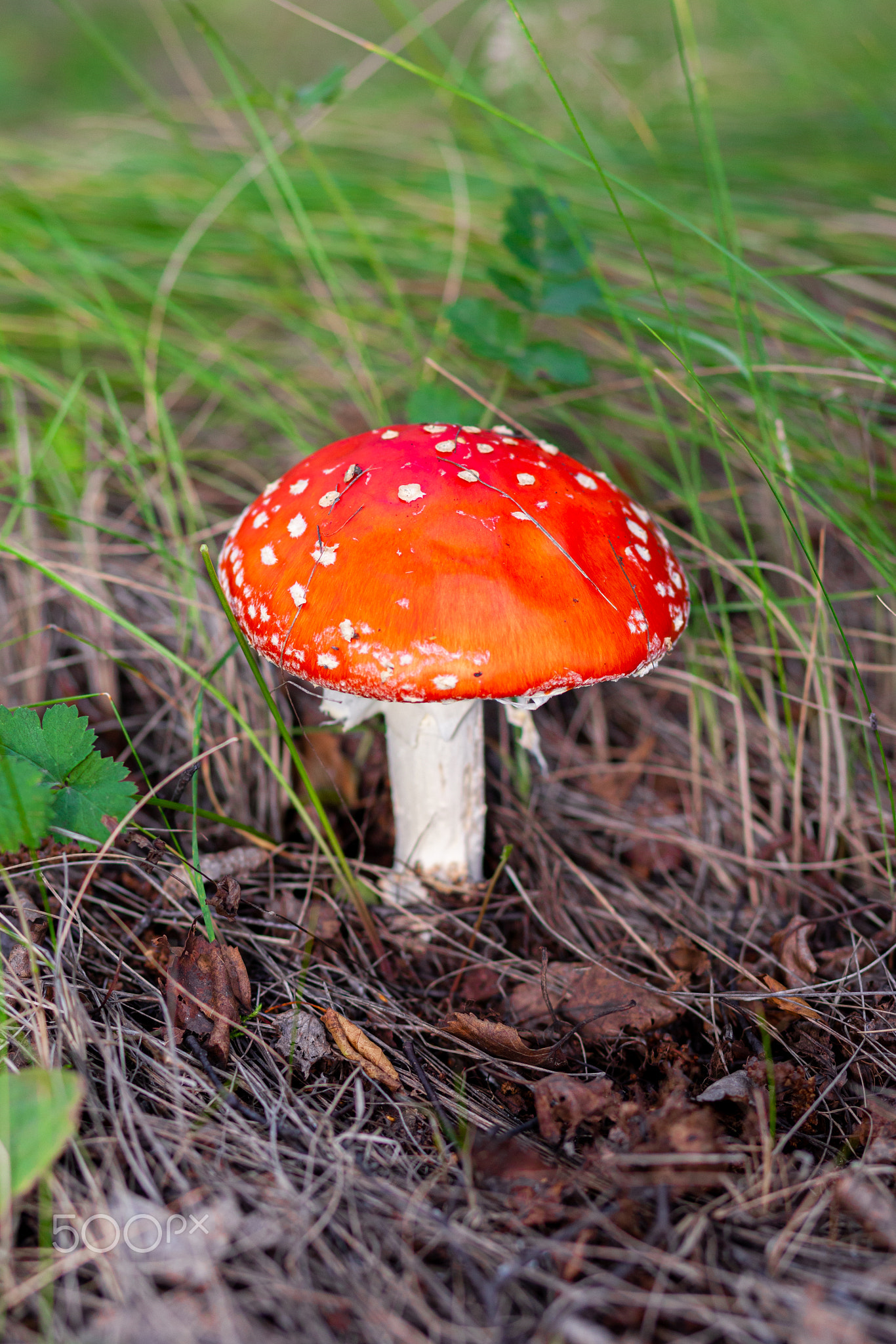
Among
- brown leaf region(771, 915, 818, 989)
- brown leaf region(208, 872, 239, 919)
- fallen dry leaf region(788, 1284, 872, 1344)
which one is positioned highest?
brown leaf region(208, 872, 239, 919)

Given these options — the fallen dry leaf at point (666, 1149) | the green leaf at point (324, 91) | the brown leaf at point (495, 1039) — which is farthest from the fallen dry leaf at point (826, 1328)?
the green leaf at point (324, 91)

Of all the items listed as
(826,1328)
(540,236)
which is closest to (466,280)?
(540,236)

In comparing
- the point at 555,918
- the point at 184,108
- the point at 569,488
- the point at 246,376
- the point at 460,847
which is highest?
the point at 184,108

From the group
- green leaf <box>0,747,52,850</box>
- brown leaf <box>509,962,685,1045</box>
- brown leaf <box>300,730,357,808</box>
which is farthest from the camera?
brown leaf <box>300,730,357,808</box>

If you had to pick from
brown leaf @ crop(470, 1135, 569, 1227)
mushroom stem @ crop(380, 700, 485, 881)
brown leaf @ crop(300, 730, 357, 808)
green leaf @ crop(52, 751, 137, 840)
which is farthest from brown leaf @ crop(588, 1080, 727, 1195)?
brown leaf @ crop(300, 730, 357, 808)

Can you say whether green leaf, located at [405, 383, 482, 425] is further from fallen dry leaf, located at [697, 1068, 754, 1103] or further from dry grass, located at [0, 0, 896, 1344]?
fallen dry leaf, located at [697, 1068, 754, 1103]

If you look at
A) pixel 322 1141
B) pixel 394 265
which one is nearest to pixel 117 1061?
pixel 322 1141

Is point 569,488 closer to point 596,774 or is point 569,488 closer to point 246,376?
point 596,774
